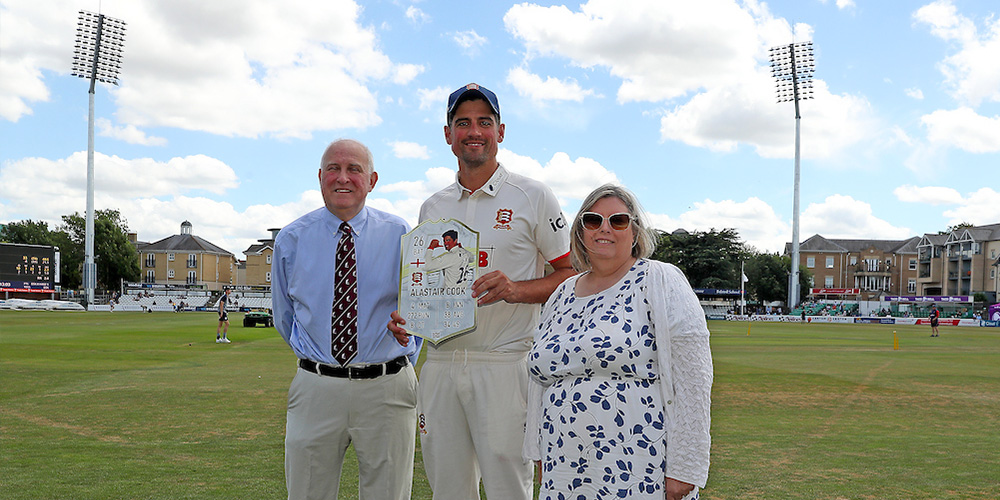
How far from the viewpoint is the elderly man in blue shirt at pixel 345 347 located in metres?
3.68

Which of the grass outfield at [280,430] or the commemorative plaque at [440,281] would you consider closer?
the commemorative plaque at [440,281]

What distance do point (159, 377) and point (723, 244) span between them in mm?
80528

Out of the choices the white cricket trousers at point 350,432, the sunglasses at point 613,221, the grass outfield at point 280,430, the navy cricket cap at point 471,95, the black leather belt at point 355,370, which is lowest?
the grass outfield at point 280,430

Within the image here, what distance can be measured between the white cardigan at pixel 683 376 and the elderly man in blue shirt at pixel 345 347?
1.48 m

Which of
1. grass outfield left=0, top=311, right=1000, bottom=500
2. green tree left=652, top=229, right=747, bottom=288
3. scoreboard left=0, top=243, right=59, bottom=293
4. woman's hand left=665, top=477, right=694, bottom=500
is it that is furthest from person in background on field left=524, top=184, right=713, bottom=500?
green tree left=652, top=229, right=747, bottom=288

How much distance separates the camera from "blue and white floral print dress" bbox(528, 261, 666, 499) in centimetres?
284

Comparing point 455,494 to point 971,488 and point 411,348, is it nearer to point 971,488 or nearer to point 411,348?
point 411,348

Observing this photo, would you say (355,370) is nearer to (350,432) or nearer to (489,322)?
(350,432)

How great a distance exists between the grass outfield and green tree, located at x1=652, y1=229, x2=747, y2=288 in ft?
225

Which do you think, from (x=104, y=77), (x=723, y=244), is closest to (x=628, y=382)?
(x=104, y=77)

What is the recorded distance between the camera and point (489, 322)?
11.9 feet

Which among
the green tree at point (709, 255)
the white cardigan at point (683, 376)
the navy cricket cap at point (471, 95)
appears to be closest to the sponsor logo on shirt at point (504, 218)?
the navy cricket cap at point (471, 95)

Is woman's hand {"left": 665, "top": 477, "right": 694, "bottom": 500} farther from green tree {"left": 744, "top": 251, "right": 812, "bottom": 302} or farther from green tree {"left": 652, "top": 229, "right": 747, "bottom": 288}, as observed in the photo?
green tree {"left": 744, "top": 251, "right": 812, "bottom": 302}

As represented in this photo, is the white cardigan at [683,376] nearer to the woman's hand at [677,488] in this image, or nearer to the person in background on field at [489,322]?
the woman's hand at [677,488]
